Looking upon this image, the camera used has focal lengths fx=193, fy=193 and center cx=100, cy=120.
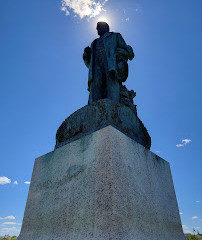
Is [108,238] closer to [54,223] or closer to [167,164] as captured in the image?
[54,223]

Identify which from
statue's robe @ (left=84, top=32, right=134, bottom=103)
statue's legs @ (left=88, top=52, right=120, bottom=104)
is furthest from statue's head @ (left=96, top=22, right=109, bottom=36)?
statue's legs @ (left=88, top=52, right=120, bottom=104)

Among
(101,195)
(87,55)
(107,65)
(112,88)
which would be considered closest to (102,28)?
(87,55)

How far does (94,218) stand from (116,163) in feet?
1.52

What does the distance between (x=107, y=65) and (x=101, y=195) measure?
98.2 inches

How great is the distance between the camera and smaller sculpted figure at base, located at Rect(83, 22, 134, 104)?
3293mm

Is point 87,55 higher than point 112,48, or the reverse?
point 87,55

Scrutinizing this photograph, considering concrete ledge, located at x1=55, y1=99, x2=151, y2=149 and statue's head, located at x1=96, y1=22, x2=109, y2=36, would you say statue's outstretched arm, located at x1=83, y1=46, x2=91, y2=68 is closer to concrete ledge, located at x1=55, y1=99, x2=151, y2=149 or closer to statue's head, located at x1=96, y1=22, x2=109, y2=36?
statue's head, located at x1=96, y1=22, x2=109, y2=36

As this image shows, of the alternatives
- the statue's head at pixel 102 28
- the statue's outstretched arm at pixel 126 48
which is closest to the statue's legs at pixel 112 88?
the statue's outstretched arm at pixel 126 48

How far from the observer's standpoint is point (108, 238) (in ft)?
4.31

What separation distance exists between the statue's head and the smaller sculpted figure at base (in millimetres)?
354

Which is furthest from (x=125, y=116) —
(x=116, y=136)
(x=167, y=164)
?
(x=167, y=164)

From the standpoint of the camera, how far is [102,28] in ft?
13.6

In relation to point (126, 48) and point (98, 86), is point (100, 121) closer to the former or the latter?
point (98, 86)

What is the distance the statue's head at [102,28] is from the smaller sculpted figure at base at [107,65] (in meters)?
0.35
